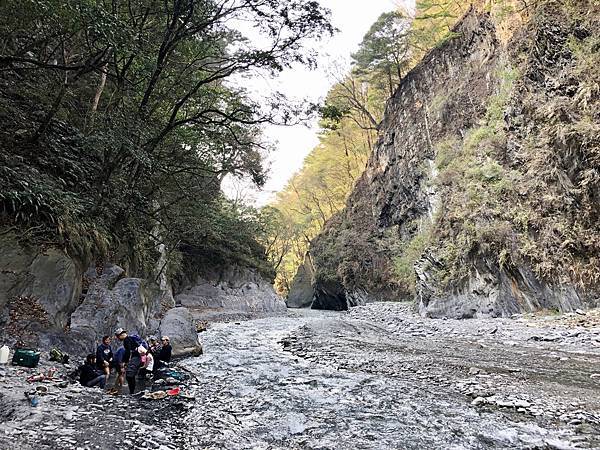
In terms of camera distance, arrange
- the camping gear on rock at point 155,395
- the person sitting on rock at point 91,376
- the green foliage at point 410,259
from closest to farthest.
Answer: the camping gear on rock at point 155,395, the person sitting on rock at point 91,376, the green foliage at point 410,259

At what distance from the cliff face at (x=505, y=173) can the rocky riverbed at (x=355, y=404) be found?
3203mm

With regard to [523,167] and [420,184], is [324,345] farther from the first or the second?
[420,184]

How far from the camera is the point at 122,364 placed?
6.63 m

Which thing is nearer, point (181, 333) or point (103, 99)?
point (181, 333)

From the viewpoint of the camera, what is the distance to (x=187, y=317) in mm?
10859

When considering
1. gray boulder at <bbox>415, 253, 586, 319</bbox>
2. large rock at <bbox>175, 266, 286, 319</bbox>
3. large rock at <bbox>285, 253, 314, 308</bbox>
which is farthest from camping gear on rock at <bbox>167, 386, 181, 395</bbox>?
large rock at <bbox>285, 253, 314, 308</bbox>

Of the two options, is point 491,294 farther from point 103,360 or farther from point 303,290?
point 303,290

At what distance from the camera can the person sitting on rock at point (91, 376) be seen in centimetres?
609

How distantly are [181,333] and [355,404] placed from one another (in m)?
6.11

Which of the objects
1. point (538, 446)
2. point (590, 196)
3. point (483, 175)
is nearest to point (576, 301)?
point (590, 196)

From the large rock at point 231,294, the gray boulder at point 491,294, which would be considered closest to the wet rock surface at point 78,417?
the gray boulder at point 491,294

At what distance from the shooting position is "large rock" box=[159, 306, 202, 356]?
377 inches

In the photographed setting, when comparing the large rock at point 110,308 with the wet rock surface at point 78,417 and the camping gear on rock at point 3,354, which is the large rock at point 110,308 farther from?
the wet rock surface at point 78,417

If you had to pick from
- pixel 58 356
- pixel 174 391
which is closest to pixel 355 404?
pixel 174 391
